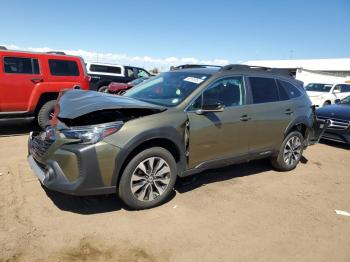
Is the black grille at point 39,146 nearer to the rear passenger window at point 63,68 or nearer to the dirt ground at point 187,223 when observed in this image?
the dirt ground at point 187,223

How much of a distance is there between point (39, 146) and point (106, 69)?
1486 cm

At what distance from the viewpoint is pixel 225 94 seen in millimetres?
5078

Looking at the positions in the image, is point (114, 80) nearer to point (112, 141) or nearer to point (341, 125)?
point (341, 125)

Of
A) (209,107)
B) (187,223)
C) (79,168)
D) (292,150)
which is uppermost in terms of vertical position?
(209,107)

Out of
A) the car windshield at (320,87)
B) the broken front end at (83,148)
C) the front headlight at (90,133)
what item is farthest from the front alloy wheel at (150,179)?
the car windshield at (320,87)

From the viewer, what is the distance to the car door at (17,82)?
7676 mm

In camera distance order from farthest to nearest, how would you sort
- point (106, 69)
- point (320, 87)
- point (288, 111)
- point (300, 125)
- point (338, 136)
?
point (320, 87) < point (106, 69) < point (338, 136) < point (300, 125) < point (288, 111)

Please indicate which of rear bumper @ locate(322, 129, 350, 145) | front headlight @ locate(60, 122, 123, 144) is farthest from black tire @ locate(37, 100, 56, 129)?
rear bumper @ locate(322, 129, 350, 145)

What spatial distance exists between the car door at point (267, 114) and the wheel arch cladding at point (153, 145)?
4.70 feet

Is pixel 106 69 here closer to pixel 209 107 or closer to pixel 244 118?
pixel 244 118

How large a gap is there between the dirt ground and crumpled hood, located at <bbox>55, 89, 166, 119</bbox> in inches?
44.1

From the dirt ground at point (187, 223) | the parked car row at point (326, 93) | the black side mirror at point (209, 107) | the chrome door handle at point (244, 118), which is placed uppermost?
the black side mirror at point (209, 107)

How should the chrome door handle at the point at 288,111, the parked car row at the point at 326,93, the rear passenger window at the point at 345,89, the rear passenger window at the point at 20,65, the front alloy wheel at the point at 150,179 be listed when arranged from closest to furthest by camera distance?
1. the front alloy wheel at the point at 150,179
2. the chrome door handle at the point at 288,111
3. the rear passenger window at the point at 20,65
4. the parked car row at the point at 326,93
5. the rear passenger window at the point at 345,89

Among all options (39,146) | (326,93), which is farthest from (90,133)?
(326,93)
